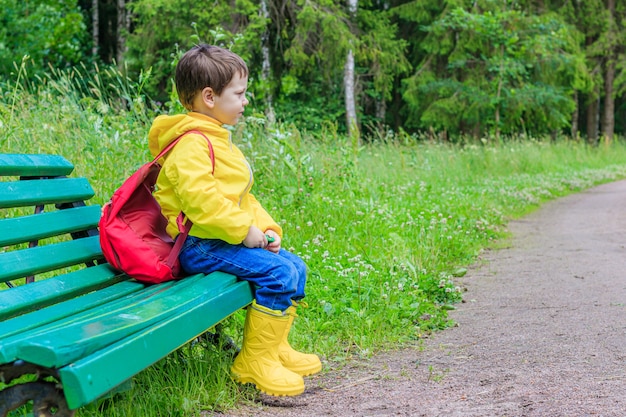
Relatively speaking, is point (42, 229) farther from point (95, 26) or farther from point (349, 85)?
point (95, 26)

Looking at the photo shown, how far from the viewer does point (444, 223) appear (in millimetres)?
6598

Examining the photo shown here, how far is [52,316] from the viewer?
94.2 inches

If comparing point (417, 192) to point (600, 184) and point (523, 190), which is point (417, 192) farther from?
point (600, 184)

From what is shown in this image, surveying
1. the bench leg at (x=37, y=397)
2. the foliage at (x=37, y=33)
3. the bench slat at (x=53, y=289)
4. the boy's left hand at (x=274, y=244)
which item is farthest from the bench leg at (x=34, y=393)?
the foliage at (x=37, y=33)

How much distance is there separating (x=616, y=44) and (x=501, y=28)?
9.17 meters

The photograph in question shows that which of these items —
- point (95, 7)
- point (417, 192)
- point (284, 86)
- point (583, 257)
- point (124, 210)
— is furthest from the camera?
point (95, 7)

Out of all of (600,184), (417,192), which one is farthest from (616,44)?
(417,192)

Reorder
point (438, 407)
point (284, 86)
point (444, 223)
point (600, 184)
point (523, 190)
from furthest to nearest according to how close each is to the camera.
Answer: point (284, 86) < point (600, 184) < point (523, 190) < point (444, 223) < point (438, 407)

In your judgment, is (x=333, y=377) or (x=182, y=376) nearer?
(x=182, y=376)

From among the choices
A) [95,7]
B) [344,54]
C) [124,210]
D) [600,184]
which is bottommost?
[600,184]

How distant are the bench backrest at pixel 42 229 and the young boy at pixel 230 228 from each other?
0.43 meters

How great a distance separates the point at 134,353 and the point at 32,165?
1456 millimetres

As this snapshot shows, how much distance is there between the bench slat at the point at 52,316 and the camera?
6.09 ft

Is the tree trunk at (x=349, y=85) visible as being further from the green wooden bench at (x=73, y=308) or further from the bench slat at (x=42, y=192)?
the green wooden bench at (x=73, y=308)
